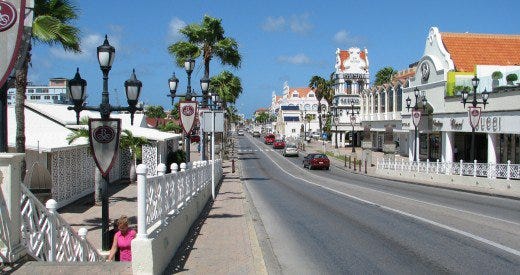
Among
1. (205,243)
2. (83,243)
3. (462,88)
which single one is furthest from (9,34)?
(462,88)

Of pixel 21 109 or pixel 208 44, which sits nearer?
pixel 21 109

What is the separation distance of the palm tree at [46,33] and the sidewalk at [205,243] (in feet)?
10.8

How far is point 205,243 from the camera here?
1134 centimetres

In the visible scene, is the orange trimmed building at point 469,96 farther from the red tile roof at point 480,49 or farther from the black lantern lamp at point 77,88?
the black lantern lamp at point 77,88

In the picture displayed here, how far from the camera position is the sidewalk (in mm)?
7016

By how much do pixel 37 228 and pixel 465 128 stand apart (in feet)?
116

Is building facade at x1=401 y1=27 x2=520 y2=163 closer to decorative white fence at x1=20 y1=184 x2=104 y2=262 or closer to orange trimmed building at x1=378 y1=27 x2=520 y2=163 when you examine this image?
orange trimmed building at x1=378 y1=27 x2=520 y2=163

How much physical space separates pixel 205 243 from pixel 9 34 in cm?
612

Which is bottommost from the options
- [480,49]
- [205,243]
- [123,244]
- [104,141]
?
[205,243]

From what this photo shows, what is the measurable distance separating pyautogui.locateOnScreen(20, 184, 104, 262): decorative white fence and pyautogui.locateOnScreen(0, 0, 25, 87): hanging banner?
4.72ft

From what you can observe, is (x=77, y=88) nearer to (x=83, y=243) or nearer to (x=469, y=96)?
(x=83, y=243)

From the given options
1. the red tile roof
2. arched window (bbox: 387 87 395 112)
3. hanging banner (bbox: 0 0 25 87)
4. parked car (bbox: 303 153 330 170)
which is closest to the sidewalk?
hanging banner (bbox: 0 0 25 87)

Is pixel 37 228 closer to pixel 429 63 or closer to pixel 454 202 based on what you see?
pixel 454 202

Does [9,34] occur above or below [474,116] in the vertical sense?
above
